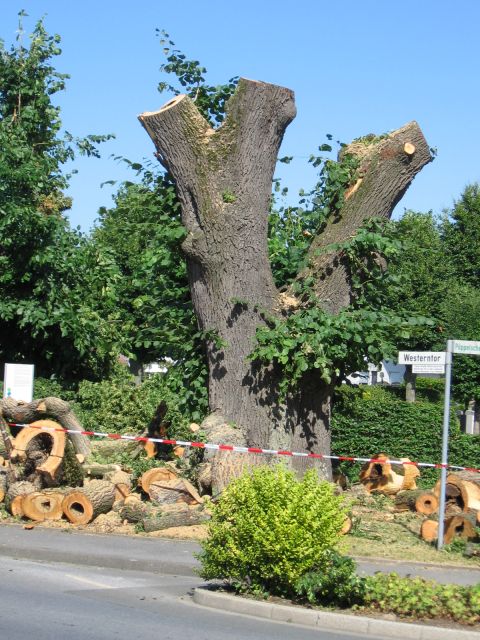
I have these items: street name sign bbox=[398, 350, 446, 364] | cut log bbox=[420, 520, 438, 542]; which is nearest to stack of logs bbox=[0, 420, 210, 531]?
cut log bbox=[420, 520, 438, 542]

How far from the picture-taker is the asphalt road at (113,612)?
7.12 metres

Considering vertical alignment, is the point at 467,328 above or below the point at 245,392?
above

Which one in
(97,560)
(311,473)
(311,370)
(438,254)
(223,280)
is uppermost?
(438,254)

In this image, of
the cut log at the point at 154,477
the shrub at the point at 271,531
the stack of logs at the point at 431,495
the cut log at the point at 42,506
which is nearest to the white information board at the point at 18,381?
the cut log at the point at 154,477

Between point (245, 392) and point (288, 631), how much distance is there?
5732mm

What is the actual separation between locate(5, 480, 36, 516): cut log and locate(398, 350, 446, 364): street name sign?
510cm

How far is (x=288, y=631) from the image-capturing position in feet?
24.3

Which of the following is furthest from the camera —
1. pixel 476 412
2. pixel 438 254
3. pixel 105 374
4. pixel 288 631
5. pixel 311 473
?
pixel 438 254

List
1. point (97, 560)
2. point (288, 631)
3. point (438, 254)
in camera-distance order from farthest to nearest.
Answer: point (438, 254) < point (97, 560) < point (288, 631)

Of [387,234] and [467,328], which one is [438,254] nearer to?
[467,328]

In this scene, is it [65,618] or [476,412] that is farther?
[476,412]

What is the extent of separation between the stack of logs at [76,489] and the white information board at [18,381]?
374 cm

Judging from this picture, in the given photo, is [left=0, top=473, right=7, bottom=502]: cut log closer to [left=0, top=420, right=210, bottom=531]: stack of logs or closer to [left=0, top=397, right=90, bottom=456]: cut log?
[left=0, top=420, right=210, bottom=531]: stack of logs

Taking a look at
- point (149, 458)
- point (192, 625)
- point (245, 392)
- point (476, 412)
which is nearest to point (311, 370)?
point (245, 392)
